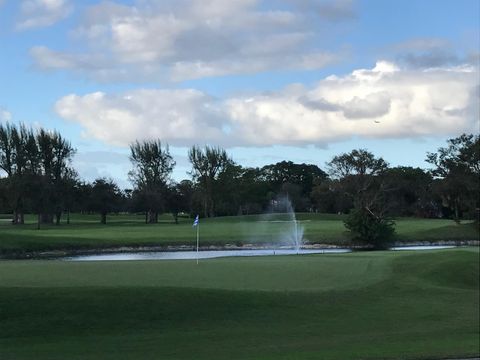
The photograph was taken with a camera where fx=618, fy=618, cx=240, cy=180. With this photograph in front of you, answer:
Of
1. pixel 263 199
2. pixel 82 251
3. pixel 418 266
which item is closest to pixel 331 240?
pixel 82 251

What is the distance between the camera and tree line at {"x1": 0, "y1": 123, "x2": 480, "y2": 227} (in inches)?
3233

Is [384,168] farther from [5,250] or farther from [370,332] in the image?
[370,332]

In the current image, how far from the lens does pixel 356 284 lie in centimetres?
2117

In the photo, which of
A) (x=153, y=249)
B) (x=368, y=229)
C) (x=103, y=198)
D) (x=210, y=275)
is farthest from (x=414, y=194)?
(x=210, y=275)

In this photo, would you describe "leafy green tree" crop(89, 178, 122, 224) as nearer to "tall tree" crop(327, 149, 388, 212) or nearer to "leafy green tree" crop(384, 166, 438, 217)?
"tall tree" crop(327, 149, 388, 212)

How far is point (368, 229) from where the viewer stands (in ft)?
199

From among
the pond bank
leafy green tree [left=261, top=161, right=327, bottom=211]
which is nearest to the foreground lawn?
the pond bank

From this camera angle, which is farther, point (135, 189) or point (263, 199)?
point (263, 199)

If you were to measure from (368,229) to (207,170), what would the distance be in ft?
218

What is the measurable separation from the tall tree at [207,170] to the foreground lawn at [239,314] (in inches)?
3854

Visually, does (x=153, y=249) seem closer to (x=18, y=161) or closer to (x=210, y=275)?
(x=210, y=275)

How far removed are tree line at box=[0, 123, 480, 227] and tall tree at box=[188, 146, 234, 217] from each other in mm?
199

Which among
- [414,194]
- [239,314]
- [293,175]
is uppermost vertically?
[293,175]

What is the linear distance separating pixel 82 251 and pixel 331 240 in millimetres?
24621
